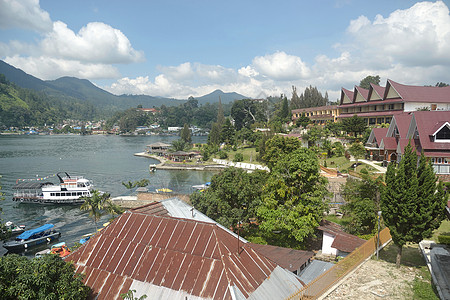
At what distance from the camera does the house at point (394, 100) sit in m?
44.6

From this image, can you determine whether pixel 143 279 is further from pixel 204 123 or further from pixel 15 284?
pixel 204 123

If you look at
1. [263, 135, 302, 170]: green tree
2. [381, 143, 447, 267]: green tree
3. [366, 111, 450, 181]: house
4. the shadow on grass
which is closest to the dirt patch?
the shadow on grass

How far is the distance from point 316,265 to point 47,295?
12138mm

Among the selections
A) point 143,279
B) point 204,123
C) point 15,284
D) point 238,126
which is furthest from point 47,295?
point 204,123

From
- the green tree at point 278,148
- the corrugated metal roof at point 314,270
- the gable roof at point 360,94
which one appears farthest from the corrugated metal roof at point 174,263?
the gable roof at point 360,94

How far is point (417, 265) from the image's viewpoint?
1309 centimetres

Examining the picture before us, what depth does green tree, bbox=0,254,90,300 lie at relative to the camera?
891cm

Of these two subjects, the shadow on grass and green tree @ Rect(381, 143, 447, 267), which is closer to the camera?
green tree @ Rect(381, 143, 447, 267)

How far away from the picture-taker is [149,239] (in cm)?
1292

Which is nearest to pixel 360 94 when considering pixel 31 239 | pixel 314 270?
pixel 314 270

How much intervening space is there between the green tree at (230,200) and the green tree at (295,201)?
2391 millimetres

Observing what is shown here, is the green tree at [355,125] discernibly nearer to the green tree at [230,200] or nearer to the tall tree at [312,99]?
the green tree at [230,200]

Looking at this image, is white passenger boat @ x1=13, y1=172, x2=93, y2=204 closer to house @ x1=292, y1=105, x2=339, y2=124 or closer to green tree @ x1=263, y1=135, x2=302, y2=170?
green tree @ x1=263, y1=135, x2=302, y2=170

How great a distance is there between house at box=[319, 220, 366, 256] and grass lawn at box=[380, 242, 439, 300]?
1.68 metres
